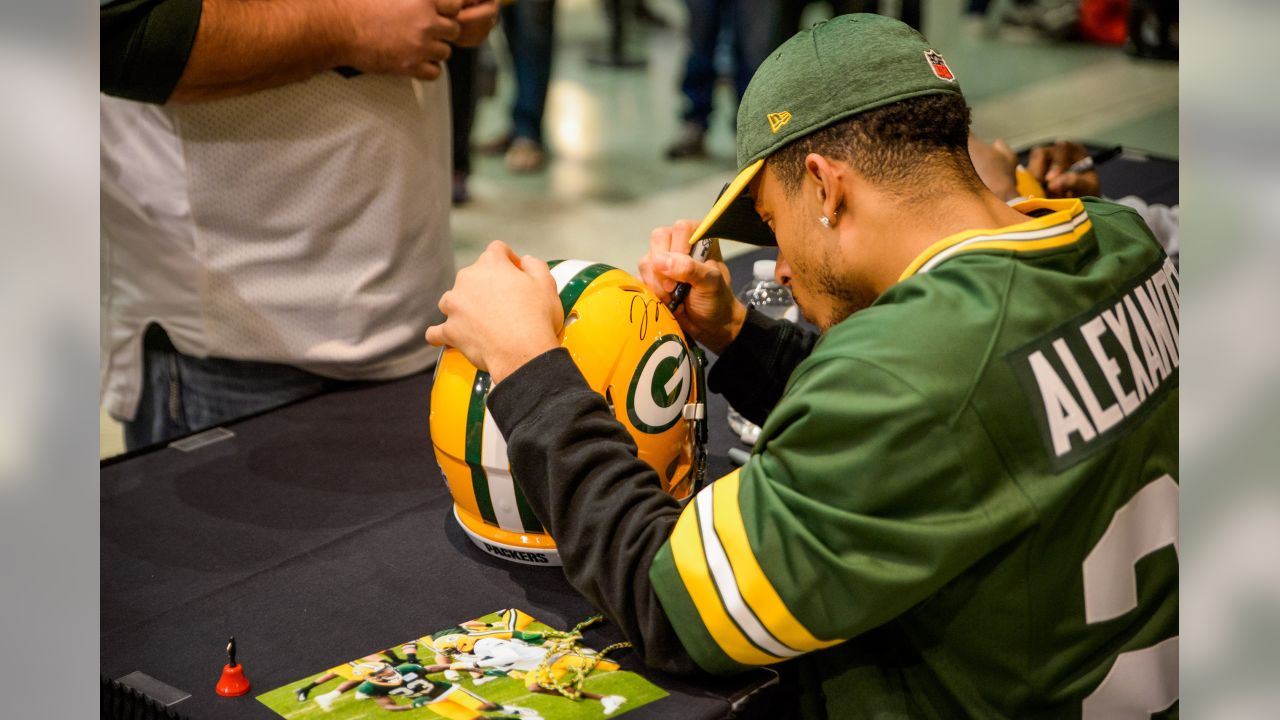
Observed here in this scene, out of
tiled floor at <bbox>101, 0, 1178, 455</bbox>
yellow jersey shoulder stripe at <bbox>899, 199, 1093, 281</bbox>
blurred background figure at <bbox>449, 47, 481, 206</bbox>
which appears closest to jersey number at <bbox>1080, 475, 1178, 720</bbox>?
yellow jersey shoulder stripe at <bbox>899, 199, 1093, 281</bbox>

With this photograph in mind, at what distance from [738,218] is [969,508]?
1.63ft

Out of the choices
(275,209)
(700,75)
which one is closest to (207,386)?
(275,209)

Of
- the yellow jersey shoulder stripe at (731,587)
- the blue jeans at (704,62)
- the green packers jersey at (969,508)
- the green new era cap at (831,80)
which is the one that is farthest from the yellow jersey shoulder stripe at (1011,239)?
the blue jeans at (704,62)

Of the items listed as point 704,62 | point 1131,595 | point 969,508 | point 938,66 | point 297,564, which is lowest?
point 297,564

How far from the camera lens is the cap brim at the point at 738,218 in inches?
51.7

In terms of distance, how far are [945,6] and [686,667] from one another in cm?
873

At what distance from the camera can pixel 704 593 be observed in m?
1.14

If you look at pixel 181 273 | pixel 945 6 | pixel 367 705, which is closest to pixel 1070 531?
pixel 367 705

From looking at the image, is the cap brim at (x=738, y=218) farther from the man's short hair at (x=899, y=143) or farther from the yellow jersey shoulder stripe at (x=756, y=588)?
the yellow jersey shoulder stripe at (x=756, y=588)

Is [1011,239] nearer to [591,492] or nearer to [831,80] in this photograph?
[831,80]

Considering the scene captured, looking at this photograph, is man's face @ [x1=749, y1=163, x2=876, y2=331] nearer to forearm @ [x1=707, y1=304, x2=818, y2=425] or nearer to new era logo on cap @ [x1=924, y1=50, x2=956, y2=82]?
new era logo on cap @ [x1=924, y1=50, x2=956, y2=82]

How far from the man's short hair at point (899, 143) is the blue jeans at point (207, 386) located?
111 cm
